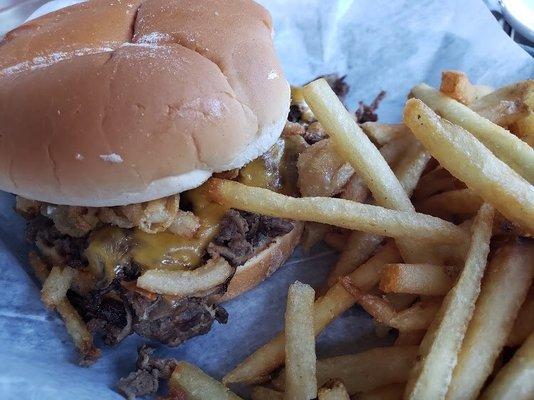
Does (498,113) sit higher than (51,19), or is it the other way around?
(51,19)

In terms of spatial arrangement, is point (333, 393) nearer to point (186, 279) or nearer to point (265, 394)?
point (265, 394)

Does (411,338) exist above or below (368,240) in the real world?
below

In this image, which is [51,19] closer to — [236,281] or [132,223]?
[132,223]

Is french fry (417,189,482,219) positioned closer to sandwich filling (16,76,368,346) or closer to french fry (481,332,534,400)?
sandwich filling (16,76,368,346)

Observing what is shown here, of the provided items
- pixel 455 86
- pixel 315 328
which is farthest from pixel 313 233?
pixel 455 86

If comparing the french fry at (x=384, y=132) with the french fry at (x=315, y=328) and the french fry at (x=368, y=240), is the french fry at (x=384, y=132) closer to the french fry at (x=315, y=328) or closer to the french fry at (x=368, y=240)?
the french fry at (x=368, y=240)

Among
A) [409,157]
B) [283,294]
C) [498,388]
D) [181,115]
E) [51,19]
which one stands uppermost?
[51,19]

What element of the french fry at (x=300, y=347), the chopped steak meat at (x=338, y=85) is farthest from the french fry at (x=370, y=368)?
the chopped steak meat at (x=338, y=85)

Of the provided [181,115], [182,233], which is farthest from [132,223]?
[181,115]
